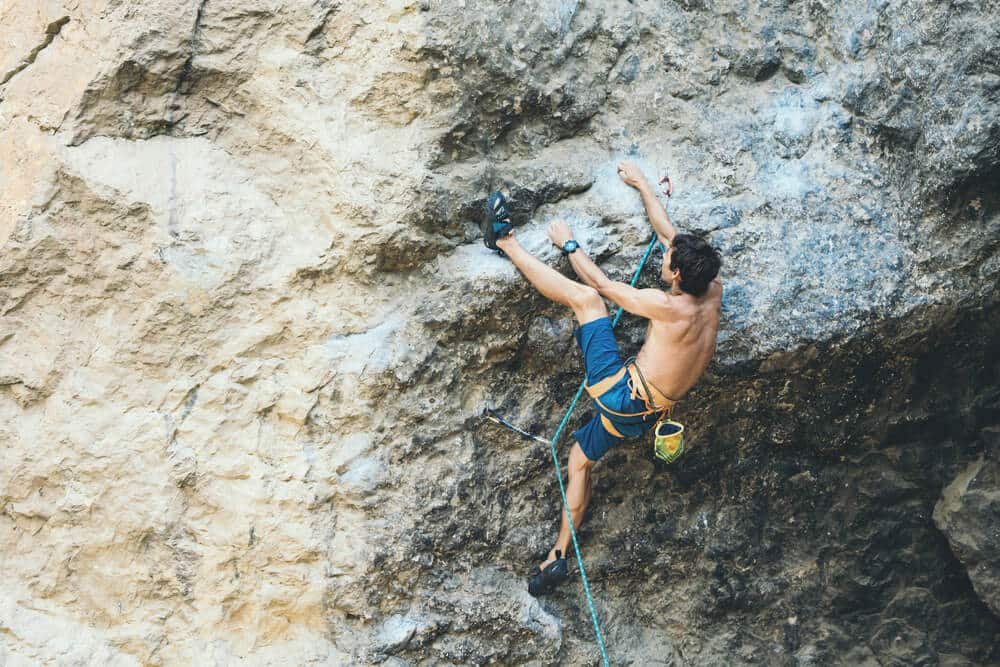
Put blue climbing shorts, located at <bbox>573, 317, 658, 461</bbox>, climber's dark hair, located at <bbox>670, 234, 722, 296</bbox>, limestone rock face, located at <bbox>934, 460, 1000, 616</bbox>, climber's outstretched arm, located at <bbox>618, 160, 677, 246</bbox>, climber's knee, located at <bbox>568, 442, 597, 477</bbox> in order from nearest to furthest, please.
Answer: climber's dark hair, located at <bbox>670, 234, 722, 296</bbox>
blue climbing shorts, located at <bbox>573, 317, 658, 461</bbox>
climber's outstretched arm, located at <bbox>618, 160, 677, 246</bbox>
climber's knee, located at <bbox>568, 442, 597, 477</bbox>
limestone rock face, located at <bbox>934, 460, 1000, 616</bbox>

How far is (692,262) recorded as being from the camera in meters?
4.41

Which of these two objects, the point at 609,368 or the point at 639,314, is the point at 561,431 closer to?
the point at 609,368

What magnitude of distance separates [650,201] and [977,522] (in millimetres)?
2474

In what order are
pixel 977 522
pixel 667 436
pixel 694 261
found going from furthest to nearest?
pixel 977 522 → pixel 667 436 → pixel 694 261

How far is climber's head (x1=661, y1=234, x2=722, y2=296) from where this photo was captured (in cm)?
441

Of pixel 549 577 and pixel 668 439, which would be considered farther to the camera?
pixel 549 577

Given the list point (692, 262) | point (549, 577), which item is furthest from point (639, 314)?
point (549, 577)

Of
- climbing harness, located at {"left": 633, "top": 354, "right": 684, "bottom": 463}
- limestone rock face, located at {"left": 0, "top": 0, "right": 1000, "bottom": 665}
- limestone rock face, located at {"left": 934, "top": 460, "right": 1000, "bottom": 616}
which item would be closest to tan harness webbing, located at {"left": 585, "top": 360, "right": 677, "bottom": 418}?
climbing harness, located at {"left": 633, "top": 354, "right": 684, "bottom": 463}

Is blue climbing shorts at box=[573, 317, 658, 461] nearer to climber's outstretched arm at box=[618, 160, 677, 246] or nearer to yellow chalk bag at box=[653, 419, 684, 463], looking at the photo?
yellow chalk bag at box=[653, 419, 684, 463]

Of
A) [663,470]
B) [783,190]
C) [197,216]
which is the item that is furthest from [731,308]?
[197,216]

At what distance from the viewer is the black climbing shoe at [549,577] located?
4.96 m

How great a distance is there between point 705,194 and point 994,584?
263 cm

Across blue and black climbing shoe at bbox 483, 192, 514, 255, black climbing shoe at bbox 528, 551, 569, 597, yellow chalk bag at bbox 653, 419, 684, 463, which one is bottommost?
black climbing shoe at bbox 528, 551, 569, 597

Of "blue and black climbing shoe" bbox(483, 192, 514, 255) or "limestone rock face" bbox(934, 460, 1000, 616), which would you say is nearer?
"blue and black climbing shoe" bbox(483, 192, 514, 255)
